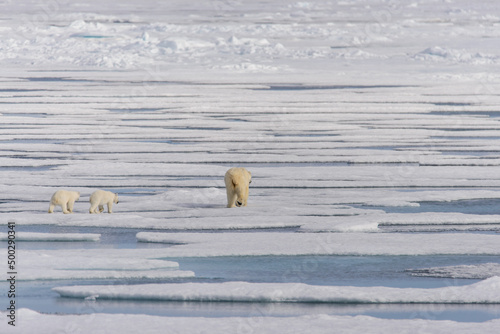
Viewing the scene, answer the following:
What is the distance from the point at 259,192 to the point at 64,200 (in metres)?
1.76

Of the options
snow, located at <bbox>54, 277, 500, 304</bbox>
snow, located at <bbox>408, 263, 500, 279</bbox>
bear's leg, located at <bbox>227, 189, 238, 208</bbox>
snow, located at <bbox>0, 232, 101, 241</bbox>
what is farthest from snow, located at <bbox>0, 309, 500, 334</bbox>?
bear's leg, located at <bbox>227, 189, 238, 208</bbox>

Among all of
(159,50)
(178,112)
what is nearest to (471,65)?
(159,50)

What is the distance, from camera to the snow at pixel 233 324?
3.76 meters

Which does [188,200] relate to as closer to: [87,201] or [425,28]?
[87,201]

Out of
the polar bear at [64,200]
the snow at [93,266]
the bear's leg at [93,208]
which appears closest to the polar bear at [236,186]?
the bear's leg at [93,208]

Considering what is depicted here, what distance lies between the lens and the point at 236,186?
6289mm

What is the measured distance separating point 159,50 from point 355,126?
15.8 m

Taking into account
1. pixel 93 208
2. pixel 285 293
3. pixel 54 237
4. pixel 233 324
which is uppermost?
pixel 93 208

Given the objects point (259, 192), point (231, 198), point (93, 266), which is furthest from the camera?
point (259, 192)

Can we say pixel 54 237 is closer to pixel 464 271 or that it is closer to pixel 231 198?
pixel 231 198

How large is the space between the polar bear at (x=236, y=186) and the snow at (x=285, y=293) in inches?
75.0

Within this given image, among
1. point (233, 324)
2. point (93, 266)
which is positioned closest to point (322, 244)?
point (93, 266)

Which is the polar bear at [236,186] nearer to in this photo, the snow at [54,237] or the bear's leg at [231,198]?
the bear's leg at [231,198]

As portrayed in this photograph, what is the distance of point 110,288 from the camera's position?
4.37 metres
